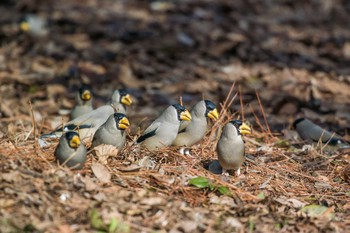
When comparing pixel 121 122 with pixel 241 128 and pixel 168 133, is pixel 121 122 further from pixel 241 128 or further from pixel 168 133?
pixel 241 128

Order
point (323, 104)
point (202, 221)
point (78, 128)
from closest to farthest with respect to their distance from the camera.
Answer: point (202, 221) → point (78, 128) → point (323, 104)

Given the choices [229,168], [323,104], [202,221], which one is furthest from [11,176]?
[323,104]

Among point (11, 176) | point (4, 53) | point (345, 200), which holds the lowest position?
point (4, 53)

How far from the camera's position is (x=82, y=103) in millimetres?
10109

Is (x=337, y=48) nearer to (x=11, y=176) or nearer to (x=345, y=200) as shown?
(x=345, y=200)

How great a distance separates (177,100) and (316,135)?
10.4 feet

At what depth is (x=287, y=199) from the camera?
6.77 meters

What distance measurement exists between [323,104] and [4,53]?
631 centimetres

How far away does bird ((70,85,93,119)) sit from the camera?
9914 mm

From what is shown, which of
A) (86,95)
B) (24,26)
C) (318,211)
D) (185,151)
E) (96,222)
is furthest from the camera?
(24,26)

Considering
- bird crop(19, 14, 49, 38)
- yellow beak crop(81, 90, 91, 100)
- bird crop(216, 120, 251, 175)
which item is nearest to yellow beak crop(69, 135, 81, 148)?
bird crop(216, 120, 251, 175)

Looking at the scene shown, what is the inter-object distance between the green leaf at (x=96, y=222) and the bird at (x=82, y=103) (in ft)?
13.7

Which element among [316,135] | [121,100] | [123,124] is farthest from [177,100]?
[123,124]

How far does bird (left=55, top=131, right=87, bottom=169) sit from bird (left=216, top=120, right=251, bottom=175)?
A: 1.33m
